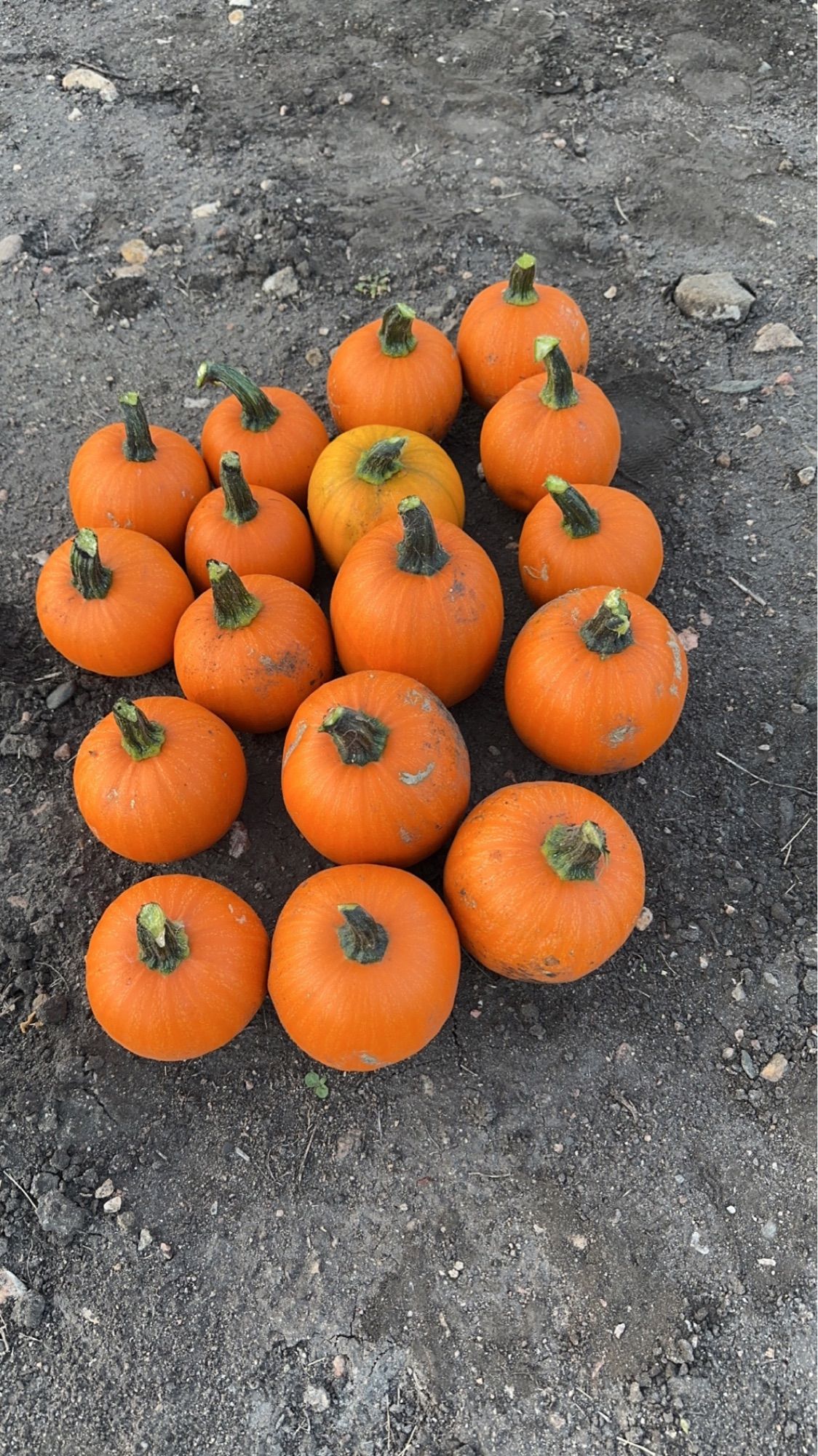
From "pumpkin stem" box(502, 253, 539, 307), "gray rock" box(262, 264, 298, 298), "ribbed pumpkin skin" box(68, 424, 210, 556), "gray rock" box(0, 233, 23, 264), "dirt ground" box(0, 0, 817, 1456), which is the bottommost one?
"dirt ground" box(0, 0, 817, 1456)

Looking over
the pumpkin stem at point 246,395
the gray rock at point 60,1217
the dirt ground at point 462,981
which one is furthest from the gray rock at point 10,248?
the gray rock at point 60,1217

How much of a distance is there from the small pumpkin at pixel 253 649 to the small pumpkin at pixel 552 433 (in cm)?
108

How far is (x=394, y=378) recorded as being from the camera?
3.76m

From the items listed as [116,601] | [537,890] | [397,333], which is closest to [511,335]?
[397,333]

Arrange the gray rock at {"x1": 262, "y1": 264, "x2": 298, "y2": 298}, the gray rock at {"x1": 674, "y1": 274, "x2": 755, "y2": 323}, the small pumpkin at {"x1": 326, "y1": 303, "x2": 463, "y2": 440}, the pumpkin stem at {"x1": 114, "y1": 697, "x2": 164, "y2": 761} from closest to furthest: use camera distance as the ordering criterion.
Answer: the pumpkin stem at {"x1": 114, "y1": 697, "x2": 164, "y2": 761}
the small pumpkin at {"x1": 326, "y1": 303, "x2": 463, "y2": 440}
the gray rock at {"x1": 674, "y1": 274, "x2": 755, "y2": 323}
the gray rock at {"x1": 262, "y1": 264, "x2": 298, "y2": 298}

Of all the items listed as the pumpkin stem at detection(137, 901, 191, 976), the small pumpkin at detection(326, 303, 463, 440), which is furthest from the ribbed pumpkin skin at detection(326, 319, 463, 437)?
the pumpkin stem at detection(137, 901, 191, 976)

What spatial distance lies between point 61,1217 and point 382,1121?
101 cm

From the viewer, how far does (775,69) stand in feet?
19.5

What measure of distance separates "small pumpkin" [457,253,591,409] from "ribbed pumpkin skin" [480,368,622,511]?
258 millimetres

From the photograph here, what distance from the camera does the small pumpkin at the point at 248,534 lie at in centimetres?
338

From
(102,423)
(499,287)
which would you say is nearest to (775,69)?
(499,287)

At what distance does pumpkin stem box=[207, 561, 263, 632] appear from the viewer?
2.86 meters

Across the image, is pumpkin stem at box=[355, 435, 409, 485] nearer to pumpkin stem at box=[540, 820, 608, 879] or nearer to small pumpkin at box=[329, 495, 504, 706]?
small pumpkin at box=[329, 495, 504, 706]

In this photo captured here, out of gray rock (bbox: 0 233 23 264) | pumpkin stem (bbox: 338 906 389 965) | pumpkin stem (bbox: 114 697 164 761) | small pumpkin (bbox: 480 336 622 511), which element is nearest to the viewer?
pumpkin stem (bbox: 338 906 389 965)
